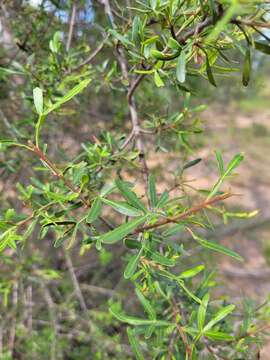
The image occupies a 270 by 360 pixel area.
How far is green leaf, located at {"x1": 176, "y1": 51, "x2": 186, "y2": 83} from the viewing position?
0.50m

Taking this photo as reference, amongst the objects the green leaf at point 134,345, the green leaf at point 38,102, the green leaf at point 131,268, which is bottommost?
the green leaf at point 134,345

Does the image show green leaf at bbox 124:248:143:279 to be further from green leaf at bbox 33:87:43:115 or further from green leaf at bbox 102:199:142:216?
green leaf at bbox 33:87:43:115

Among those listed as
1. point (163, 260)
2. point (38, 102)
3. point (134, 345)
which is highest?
point (38, 102)

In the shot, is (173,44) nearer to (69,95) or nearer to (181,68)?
(181,68)

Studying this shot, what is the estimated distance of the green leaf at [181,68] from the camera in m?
0.50

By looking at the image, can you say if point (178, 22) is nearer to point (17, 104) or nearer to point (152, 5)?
point (152, 5)

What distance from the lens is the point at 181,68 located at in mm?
506

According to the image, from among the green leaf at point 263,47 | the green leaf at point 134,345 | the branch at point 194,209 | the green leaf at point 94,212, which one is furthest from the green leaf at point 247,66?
the green leaf at point 134,345

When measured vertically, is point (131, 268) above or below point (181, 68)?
below

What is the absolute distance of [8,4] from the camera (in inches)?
46.3

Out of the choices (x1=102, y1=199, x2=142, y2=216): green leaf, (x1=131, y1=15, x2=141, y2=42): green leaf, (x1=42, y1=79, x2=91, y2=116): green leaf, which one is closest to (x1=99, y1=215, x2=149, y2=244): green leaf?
(x1=102, y1=199, x2=142, y2=216): green leaf

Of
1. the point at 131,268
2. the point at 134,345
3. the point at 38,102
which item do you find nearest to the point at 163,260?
the point at 131,268

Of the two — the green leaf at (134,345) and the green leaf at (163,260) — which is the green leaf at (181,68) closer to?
the green leaf at (163,260)

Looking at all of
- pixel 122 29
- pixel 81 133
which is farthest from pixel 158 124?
pixel 81 133
